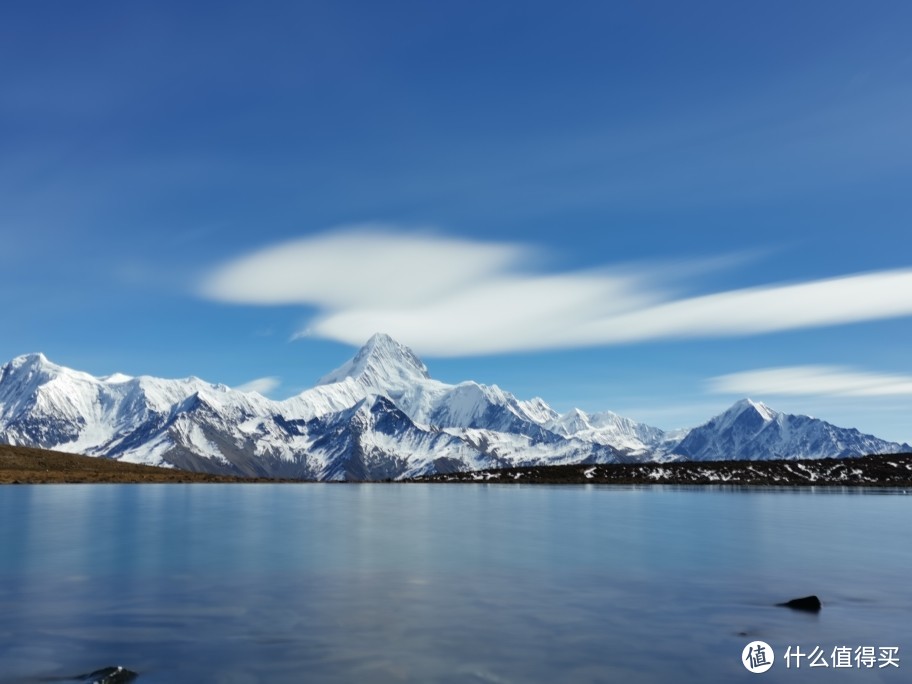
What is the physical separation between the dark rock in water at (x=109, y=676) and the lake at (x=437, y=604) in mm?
491

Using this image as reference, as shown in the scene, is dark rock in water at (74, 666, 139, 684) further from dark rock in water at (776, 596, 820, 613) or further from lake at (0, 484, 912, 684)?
dark rock in water at (776, 596, 820, 613)

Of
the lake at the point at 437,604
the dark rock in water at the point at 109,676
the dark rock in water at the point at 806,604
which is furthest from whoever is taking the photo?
the dark rock in water at the point at 806,604

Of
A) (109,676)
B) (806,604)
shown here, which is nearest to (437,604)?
(109,676)

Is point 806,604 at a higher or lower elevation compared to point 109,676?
lower

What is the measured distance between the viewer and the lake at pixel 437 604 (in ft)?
74.9

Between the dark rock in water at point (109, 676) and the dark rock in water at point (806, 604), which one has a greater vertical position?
the dark rock in water at point (109, 676)

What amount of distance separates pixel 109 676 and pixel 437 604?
1483 cm

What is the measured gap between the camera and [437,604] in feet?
106

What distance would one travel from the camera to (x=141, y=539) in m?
57.2

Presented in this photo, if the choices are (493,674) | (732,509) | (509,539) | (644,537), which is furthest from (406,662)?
(732,509)

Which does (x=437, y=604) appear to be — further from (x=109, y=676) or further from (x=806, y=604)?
(x=806, y=604)

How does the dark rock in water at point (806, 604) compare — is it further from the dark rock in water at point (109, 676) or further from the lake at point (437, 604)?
the dark rock in water at point (109, 676)

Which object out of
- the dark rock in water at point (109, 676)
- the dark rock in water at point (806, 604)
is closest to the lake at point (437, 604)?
the dark rock in water at point (109, 676)

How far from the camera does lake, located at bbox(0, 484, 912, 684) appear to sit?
74.9 feet
